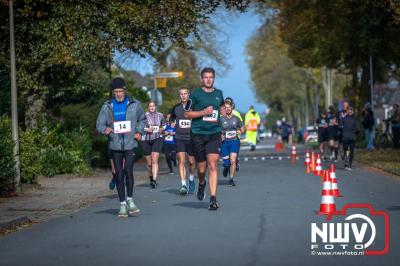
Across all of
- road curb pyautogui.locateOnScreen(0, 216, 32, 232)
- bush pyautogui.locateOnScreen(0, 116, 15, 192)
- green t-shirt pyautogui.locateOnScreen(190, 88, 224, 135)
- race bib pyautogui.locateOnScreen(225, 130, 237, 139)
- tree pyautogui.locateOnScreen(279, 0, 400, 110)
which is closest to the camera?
road curb pyautogui.locateOnScreen(0, 216, 32, 232)

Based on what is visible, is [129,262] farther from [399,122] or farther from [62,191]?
[399,122]

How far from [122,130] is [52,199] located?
4.33m

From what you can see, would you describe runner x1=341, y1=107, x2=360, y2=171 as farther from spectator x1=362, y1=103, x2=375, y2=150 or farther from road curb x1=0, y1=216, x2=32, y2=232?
road curb x1=0, y1=216, x2=32, y2=232

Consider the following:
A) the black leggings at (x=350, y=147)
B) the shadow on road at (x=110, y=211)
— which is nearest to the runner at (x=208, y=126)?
the shadow on road at (x=110, y=211)

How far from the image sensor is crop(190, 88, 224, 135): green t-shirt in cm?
1352

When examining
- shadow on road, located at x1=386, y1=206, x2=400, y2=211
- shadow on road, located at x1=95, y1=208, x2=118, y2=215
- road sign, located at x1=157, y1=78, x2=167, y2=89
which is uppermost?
road sign, located at x1=157, y1=78, x2=167, y2=89

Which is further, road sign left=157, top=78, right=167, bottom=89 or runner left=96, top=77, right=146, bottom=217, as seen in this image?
road sign left=157, top=78, right=167, bottom=89

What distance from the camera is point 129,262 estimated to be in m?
8.65

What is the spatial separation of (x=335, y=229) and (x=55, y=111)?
55.3 feet

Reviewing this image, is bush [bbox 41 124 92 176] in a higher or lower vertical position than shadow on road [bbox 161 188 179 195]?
higher

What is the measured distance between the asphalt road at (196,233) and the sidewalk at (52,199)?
435 millimetres

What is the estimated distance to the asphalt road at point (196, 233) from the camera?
8.79m

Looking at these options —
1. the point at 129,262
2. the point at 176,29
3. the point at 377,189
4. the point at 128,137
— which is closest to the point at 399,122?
the point at 176,29

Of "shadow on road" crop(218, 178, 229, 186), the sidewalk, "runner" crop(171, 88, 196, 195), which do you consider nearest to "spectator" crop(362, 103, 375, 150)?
the sidewalk
